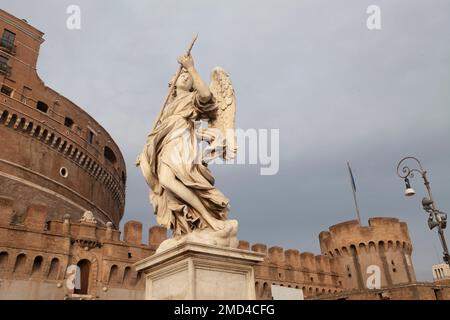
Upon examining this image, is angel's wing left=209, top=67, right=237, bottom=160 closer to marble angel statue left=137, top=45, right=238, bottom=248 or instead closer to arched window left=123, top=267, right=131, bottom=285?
marble angel statue left=137, top=45, right=238, bottom=248

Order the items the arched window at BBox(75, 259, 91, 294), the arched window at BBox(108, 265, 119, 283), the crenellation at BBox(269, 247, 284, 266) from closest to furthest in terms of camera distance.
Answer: the arched window at BBox(75, 259, 91, 294) < the arched window at BBox(108, 265, 119, 283) < the crenellation at BBox(269, 247, 284, 266)

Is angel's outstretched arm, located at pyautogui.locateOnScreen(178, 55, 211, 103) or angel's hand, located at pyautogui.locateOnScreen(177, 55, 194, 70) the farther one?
angel's hand, located at pyautogui.locateOnScreen(177, 55, 194, 70)

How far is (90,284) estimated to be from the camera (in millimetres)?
21203

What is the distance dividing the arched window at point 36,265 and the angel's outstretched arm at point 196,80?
63.0ft

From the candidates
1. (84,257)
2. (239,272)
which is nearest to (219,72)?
(239,272)

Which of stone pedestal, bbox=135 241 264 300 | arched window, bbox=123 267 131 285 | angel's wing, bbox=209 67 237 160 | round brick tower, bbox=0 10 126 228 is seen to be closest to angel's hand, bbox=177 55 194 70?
angel's wing, bbox=209 67 237 160

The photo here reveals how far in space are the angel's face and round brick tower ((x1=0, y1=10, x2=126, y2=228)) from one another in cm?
2347

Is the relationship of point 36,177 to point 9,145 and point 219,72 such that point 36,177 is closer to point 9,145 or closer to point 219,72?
point 9,145

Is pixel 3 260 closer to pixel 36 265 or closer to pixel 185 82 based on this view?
pixel 36 265

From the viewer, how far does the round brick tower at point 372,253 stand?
3384 cm

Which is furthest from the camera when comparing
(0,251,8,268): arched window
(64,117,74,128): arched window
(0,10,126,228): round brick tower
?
(64,117,74,128): arched window

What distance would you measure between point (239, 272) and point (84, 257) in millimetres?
20109

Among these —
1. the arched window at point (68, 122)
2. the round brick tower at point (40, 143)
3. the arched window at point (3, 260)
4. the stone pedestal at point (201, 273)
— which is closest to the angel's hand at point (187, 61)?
the stone pedestal at point (201, 273)

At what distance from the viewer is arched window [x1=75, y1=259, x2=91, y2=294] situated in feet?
70.6
